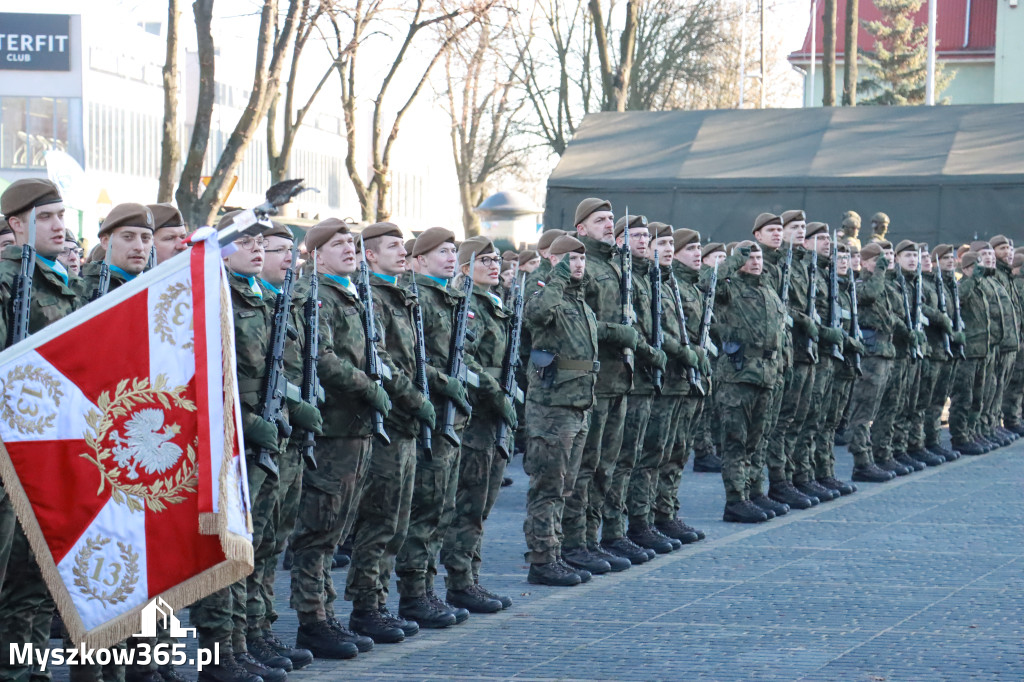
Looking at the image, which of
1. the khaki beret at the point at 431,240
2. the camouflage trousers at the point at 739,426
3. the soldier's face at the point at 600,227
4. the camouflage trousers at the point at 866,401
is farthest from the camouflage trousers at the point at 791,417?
the khaki beret at the point at 431,240

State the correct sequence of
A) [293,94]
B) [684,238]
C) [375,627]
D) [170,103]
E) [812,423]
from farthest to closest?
[293,94] < [170,103] < [812,423] < [684,238] < [375,627]

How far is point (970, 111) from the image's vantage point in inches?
952

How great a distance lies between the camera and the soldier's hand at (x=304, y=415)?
22.8ft

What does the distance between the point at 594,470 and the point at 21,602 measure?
4.49 m

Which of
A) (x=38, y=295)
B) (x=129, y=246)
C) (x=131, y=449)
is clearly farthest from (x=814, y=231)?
(x=131, y=449)

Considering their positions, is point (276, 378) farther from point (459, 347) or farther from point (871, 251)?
point (871, 251)

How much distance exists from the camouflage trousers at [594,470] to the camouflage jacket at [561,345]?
0.41 meters

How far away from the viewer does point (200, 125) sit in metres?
18.0

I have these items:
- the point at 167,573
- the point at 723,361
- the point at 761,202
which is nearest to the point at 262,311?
the point at 167,573

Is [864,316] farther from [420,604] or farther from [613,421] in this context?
[420,604]

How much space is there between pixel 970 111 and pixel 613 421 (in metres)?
15.8

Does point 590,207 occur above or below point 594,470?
above

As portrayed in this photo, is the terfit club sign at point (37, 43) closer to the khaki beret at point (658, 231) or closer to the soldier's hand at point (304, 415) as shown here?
the khaki beret at point (658, 231)

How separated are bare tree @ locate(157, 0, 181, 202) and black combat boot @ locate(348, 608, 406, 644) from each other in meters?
10.8
